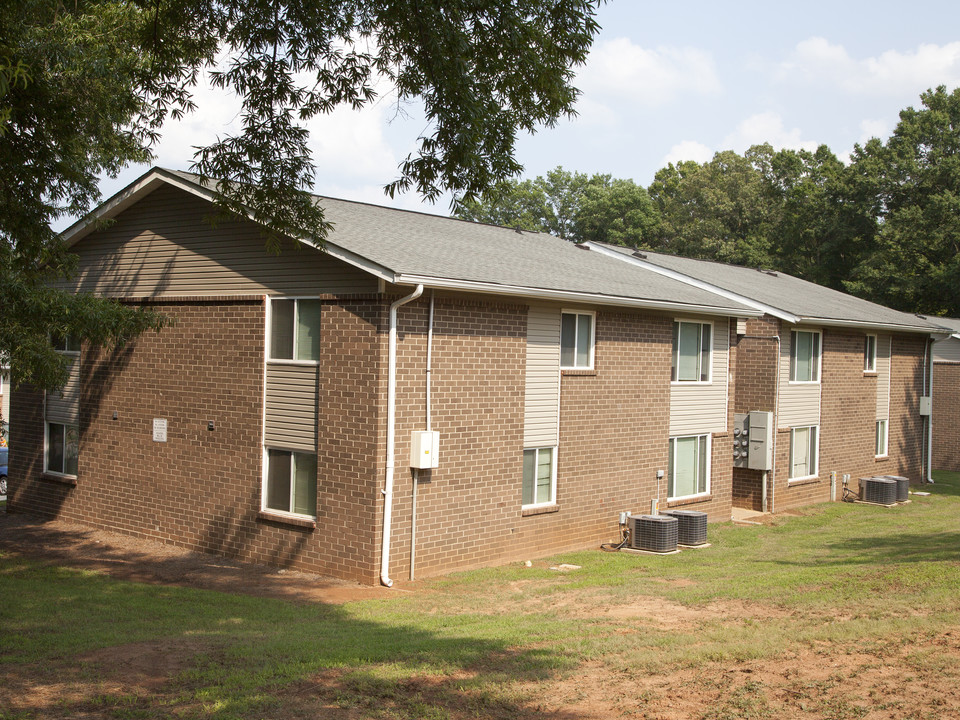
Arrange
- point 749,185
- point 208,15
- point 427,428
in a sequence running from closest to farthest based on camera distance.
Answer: point 208,15, point 427,428, point 749,185

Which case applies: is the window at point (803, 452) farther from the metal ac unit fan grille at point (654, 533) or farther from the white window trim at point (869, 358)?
the metal ac unit fan grille at point (654, 533)

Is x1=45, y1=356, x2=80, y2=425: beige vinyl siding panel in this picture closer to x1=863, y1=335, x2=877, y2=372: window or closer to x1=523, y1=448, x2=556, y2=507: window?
x1=523, y1=448, x2=556, y2=507: window

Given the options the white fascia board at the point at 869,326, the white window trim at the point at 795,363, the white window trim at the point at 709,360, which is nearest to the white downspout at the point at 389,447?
the white window trim at the point at 709,360

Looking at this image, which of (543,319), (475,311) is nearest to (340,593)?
(475,311)

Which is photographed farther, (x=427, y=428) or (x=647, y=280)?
(x=647, y=280)

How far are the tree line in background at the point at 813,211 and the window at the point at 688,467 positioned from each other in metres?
22.9

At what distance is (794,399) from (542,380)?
10216 millimetres

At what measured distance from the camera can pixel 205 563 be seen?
1548cm

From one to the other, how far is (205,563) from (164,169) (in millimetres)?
7094

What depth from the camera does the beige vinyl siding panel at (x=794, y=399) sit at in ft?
76.4

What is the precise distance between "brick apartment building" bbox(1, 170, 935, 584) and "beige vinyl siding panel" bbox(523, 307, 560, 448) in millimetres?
43

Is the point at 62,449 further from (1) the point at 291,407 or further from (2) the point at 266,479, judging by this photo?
(1) the point at 291,407

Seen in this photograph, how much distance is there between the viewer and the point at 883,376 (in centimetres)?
2772

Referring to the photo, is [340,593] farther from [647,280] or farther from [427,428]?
[647,280]
